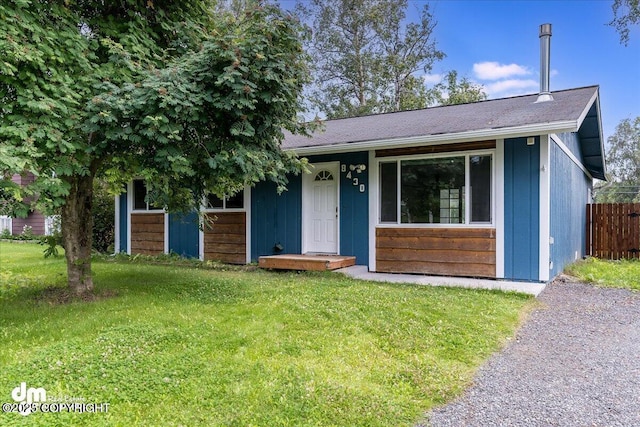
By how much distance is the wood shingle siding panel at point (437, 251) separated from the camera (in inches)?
257

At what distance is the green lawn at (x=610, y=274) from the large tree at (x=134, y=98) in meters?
5.76

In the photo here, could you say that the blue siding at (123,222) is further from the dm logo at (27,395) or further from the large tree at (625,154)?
the large tree at (625,154)

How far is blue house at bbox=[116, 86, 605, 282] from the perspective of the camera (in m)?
6.25

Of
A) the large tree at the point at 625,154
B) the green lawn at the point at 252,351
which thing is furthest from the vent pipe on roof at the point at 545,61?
the large tree at the point at 625,154

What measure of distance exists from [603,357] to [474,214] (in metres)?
3.25

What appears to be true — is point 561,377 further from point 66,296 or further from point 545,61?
point 545,61

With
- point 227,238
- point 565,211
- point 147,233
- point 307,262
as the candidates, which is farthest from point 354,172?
point 147,233

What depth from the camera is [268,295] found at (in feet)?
17.0

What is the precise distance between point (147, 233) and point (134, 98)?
682 centimetres

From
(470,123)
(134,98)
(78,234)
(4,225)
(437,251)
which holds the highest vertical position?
(470,123)

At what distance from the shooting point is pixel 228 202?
30.1 feet

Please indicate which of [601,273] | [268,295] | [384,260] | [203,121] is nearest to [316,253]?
[384,260]

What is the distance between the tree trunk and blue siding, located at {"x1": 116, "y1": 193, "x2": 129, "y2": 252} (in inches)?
228

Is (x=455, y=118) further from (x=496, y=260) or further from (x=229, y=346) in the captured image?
(x=229, y=346)
